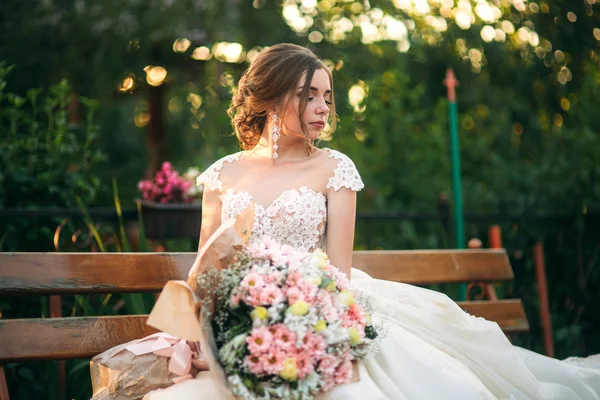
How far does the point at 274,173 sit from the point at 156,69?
3.49 meters

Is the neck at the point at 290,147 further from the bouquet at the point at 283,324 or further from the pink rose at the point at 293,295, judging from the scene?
the pink rose at the point at 293,295

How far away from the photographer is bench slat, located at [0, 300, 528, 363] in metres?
3.01

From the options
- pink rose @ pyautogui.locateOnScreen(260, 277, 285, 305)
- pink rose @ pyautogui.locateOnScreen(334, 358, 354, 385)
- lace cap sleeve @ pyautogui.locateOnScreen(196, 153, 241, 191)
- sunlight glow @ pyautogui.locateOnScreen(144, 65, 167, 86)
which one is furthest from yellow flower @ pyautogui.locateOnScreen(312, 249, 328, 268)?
sunlight glow @ pyautogui.locateOnScreen(144, 65, 167, 86)

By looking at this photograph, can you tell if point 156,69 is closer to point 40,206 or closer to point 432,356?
point 40,206

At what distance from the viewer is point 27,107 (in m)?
6.06

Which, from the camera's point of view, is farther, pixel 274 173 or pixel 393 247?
pixel 393 247

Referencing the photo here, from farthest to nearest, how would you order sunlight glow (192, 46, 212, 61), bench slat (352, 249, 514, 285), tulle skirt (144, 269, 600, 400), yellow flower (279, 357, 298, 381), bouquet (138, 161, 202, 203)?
sunlight glow (192, 46, 212, 61) → bouquet (138, 161, 202, 203) → bench slat (352, 249, 514, 285) → tulle skirt (144, 269, 600, 400) → yellow flower (279, 357, 298, 381)

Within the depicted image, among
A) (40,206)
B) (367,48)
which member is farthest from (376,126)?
(40,206)

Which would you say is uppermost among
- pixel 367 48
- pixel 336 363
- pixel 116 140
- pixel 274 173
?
pixel 367 48

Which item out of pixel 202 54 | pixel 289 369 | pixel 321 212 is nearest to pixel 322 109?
pixel 321 212

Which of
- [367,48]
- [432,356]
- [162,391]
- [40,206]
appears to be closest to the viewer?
[162,391]

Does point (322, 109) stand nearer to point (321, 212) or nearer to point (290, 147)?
point (290, 147)

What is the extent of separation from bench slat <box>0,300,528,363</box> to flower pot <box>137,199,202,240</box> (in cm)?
105

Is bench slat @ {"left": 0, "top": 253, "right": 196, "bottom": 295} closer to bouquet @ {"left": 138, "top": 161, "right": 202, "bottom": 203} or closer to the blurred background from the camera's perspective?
bouquet @ {"left": 138, "top": 161, "right": 202, "bottom": 203}
